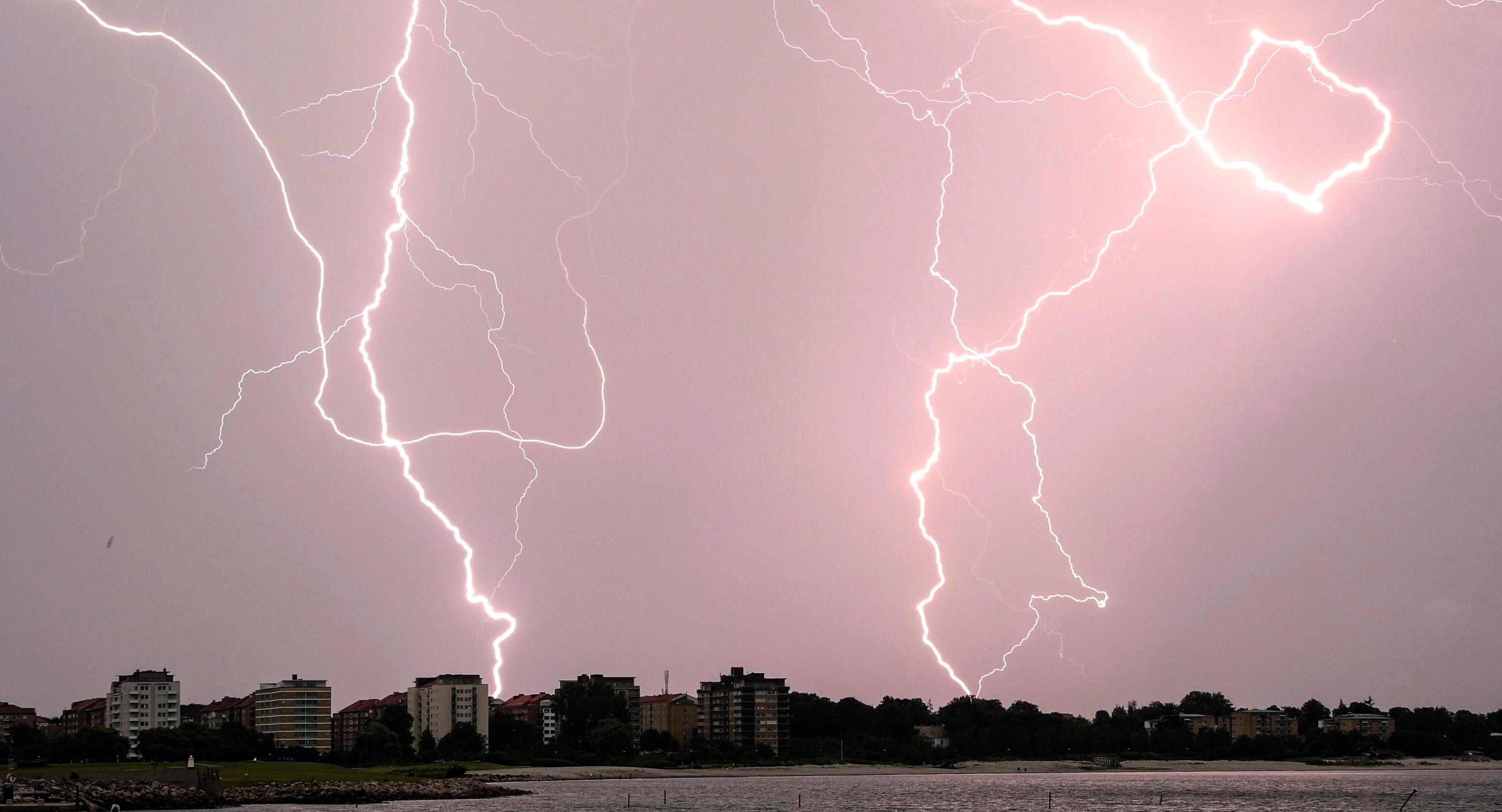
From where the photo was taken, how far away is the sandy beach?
10094cm

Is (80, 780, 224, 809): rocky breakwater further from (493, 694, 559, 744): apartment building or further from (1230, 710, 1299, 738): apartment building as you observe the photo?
(1230, 710, 1299, 738): apartment building

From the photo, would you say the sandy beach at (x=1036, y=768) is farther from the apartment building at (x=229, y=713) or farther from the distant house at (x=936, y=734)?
the apartment building at (x=229, y=713)

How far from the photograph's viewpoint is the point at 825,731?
444ft

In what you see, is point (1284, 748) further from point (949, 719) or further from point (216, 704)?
point (216, 704)

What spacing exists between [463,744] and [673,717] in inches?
1185

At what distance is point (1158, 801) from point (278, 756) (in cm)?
4929

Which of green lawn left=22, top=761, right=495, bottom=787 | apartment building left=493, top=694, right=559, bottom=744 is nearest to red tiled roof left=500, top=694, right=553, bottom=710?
apartment building left=493, top=694, right=559, bottom=744

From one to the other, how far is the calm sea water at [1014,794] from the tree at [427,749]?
9560 millimetres

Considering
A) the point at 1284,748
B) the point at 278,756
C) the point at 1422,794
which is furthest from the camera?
the point at 1284,748

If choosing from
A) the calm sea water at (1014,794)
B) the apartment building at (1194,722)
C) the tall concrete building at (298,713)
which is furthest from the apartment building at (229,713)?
the apartment building at (1194,722)

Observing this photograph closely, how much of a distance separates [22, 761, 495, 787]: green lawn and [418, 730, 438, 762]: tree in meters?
3.17

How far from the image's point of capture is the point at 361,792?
62656 millimetres

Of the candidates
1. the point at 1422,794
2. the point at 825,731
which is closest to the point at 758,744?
the point at 825,731

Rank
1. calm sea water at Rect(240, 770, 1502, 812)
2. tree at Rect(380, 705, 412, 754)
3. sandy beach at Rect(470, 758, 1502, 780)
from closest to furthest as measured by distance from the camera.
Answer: calm sea water at Rect(240, 770, 1502, 812)
tree at Rect(380, 705, 412, 754)
sandy beach at Rect(470, 758, 1502, 780)
